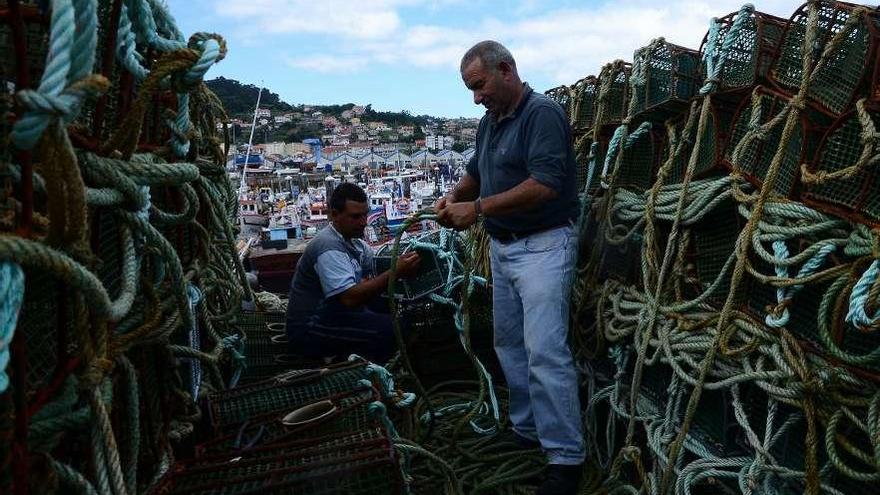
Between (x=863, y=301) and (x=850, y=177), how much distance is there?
0.40 m

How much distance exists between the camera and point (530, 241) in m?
2.87

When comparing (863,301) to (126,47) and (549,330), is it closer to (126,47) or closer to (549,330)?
(549,330)

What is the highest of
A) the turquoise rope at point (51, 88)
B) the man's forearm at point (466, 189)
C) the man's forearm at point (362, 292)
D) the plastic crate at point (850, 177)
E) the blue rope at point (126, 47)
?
the blue rope at point (126, 47)

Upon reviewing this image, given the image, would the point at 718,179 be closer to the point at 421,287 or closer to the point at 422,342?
the point at 422,342

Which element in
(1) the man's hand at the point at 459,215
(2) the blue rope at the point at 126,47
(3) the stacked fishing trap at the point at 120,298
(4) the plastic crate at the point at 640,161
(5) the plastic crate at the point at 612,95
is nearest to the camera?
(3) the stacked fishing trap at the point at 120,298

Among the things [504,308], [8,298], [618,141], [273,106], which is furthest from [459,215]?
[273,106]

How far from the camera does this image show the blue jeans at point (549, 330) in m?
2.71

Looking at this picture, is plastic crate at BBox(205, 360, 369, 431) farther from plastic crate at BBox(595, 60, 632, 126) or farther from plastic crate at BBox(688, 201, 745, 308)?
plastic crate at BBox(595, 60, 632, 126)

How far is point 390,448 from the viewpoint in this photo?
1857mm

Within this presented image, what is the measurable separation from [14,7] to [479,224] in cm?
316

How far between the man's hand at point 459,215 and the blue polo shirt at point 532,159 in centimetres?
16

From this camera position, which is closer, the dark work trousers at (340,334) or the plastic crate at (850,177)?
the plastic crate at (850,177)

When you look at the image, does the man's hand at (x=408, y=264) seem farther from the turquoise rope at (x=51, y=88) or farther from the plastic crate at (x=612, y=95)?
the turquoise rope at (x=51, y=88)

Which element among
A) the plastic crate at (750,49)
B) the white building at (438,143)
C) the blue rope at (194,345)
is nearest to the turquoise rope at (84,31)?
the blue rope at (194,345)
